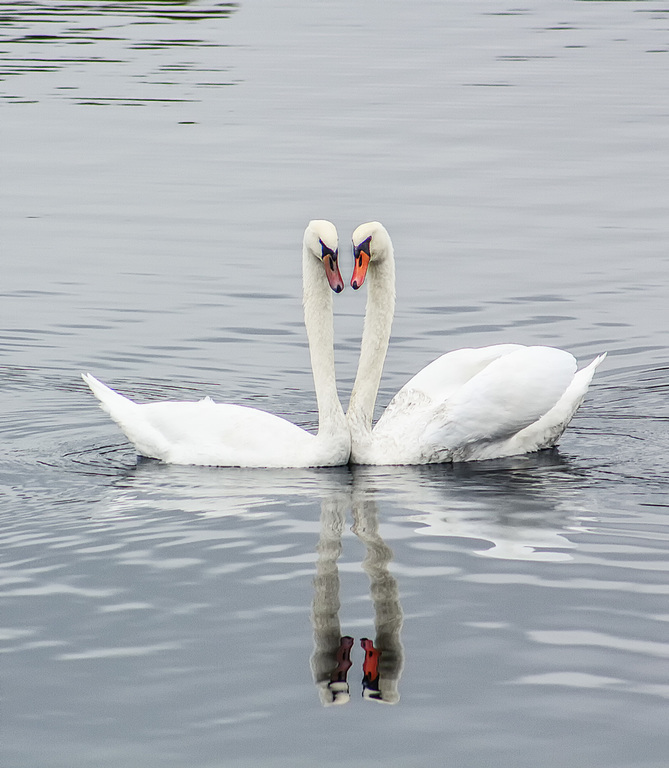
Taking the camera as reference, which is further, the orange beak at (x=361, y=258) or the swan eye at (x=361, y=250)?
the swan eye at (x=361, y=250)

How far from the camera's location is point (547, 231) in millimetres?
20203

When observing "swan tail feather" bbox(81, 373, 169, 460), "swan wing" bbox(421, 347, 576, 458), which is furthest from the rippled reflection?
"swan wing" bbox(421, 347, 576, 458)

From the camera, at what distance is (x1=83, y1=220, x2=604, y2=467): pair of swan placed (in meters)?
11.2

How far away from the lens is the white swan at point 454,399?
11.2 m

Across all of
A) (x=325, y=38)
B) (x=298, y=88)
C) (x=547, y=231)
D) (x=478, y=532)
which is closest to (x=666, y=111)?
(x=298, y=88)

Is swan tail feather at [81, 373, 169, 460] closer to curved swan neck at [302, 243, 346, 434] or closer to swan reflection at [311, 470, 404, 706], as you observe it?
curved swan neck at [302, 243, 346, 434]

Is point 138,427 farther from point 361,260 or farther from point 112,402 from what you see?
point 361,260

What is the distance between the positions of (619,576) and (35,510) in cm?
366

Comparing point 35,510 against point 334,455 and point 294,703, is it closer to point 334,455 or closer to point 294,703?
point 334,455

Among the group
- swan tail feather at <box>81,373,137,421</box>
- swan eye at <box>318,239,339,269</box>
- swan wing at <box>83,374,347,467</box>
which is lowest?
swan wing at <box>83,374,347,467</box>

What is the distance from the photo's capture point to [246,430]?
1119cm

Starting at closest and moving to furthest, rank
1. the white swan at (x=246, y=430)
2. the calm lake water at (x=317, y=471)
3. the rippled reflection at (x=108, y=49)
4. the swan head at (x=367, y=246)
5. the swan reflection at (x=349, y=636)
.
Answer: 1. the calm lake water at (x=317, y=471)
2. the swan reflection at (x=349, y=636)
3. the white swan at (x=246, y=430)
4. the swan head at (x=367, y=246)
5. the rippled reflection at (x=108, y=49)

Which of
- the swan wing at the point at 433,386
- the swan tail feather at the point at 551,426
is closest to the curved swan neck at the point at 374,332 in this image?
the swan wing at the point at 433,386

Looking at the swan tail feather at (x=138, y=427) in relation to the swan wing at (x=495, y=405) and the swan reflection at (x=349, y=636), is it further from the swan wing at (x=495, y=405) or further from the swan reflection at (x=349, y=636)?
the swan wing at (x=495, y=405)
